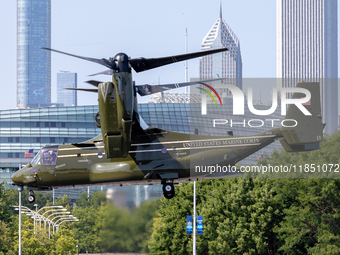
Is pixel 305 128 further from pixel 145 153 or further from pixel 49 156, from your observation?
pixel 49 156

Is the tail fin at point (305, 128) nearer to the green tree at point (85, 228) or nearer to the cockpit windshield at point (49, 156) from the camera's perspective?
the cockpit windshield at point (49, 156)

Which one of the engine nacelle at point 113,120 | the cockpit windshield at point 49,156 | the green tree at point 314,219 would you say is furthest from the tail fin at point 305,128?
the green tree at point 314,219

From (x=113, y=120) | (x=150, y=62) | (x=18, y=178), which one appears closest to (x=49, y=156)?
(x=18, y=178)

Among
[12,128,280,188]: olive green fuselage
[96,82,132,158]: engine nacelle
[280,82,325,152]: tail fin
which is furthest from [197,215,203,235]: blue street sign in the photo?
[96,82,132,158]: engine nacelle

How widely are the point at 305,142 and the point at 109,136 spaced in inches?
669

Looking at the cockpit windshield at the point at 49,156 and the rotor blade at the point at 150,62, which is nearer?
the rotor blade at the point at 150,62

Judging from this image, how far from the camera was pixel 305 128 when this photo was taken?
158ft

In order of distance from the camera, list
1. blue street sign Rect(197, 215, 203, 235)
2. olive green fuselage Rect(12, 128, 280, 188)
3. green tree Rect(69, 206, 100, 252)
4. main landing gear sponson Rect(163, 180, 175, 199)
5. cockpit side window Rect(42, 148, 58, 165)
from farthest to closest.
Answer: green tree Rect(69, 206, 100, 252) → blue street sign Rect(197, 215, 203, 235) → cockpit side window Rect(42, 148, 58, 165) → olive green fuselage Rect(12, 128, 280, 188) → main landing gear sponson Rect(163, 180, 175, 199)

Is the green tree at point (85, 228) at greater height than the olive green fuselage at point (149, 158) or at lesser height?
lesser

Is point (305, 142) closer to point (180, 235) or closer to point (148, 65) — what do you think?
point (148, 65)

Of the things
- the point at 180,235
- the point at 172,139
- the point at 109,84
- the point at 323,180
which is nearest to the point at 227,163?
the point at 172,139

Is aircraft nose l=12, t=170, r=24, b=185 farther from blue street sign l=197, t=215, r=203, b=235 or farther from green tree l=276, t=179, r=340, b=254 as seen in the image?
green tree l=276, t=179, r=340, b=254

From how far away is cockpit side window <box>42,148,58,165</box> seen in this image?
154ft

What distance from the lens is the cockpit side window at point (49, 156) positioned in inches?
1843
